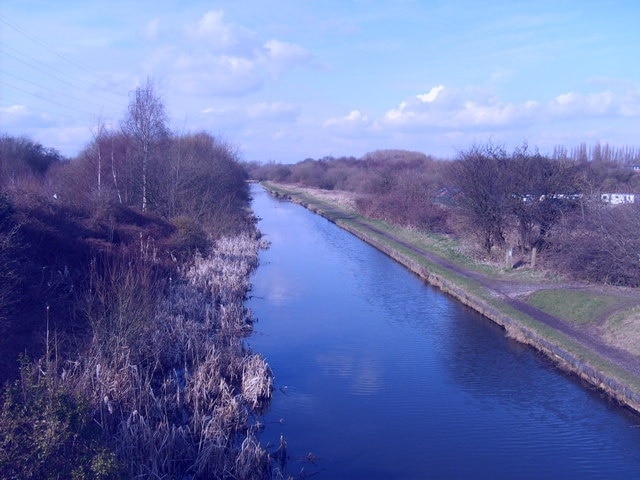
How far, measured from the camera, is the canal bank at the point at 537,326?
36.3ft

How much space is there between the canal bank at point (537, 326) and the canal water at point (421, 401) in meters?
0.27

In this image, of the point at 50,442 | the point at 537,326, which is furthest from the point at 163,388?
the point at 537,326

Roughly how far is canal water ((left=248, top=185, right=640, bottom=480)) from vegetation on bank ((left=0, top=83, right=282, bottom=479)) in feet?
2.65

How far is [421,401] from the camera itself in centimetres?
1120

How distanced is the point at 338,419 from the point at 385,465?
160 cm

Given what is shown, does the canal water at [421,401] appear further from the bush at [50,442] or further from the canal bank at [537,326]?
the bush at [50,442]

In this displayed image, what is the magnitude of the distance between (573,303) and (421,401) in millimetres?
6063

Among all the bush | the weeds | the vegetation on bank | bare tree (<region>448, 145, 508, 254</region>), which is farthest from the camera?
bare tree (<region>448, 145, 508, 254</region>)

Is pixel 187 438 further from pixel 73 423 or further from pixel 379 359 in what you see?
pixel 379 359

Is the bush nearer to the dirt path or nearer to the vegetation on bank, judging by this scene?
the vegetation on bank

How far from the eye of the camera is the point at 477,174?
78.2 feet

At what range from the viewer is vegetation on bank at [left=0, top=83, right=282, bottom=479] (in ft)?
18.5

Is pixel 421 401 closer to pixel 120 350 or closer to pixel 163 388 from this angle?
pixel 163 388

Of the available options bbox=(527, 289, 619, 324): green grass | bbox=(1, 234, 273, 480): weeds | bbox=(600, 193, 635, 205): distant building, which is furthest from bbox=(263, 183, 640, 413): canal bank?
bbox=(1, 234, 273, 480): weeds
